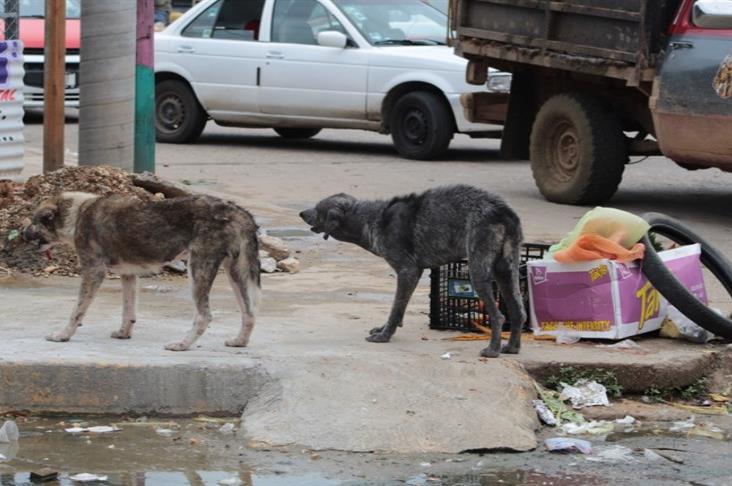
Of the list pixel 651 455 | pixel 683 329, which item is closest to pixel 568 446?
pixel 651 455

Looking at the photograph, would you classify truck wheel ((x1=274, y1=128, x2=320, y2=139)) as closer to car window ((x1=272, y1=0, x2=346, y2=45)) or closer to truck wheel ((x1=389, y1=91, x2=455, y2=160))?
car window ((x1=272, y1=0, x2=346, y2=45))

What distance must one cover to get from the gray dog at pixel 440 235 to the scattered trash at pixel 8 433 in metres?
1.91

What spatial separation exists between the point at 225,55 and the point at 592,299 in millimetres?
10111

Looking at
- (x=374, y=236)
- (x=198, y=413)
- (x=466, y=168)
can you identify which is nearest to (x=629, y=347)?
(x=374, y=236)

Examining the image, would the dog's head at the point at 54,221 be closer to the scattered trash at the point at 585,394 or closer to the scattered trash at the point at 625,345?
the scattered trash at the point at 585,394

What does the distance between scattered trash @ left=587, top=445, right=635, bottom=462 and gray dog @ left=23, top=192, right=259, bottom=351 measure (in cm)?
182

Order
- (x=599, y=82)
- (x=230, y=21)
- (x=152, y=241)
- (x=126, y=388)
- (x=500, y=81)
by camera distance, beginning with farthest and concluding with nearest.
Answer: (x=230, y=21)
(x=500, y=81)
(x=599, y=82)
(x=152, y=241)
(x=126, y=388)

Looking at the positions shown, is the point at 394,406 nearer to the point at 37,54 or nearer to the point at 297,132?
the point at 297,132

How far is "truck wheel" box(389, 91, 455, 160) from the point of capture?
1577 cm

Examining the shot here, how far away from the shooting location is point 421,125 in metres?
16.0

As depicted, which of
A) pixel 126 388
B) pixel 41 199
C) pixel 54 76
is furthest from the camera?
pixel 54 76

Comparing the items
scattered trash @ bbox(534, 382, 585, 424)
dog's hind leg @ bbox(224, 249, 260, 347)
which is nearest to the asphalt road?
scattered trash @ bbox(534, 382, 585, 424)

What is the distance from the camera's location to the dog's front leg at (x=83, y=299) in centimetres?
712

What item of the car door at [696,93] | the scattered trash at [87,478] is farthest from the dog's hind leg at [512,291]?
the car door at [696,93]
